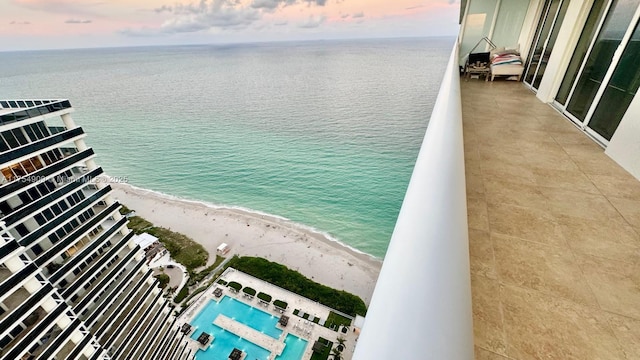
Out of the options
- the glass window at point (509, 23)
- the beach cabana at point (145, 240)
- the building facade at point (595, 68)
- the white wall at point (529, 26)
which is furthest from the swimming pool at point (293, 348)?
the glass window at point (509, 23)

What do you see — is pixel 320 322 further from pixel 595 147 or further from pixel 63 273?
pixel 595 147

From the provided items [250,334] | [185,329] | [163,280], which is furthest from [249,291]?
[163,280]

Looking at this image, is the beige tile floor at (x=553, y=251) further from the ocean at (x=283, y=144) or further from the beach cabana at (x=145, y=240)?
the beach cabana at (x=145, y=240)

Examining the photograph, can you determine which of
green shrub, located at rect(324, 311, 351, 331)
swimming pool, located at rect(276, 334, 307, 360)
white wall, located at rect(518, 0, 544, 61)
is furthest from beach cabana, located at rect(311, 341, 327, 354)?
white wall, located at rect(518, 0, 544, 61)

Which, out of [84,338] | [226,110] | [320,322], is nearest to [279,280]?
[320,322]

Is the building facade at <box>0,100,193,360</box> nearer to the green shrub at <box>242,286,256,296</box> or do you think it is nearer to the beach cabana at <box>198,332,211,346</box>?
the beach cabana at <box>198,332,211,346</box>

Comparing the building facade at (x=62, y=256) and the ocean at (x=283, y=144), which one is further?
the ocean at (x=283, y=144)
